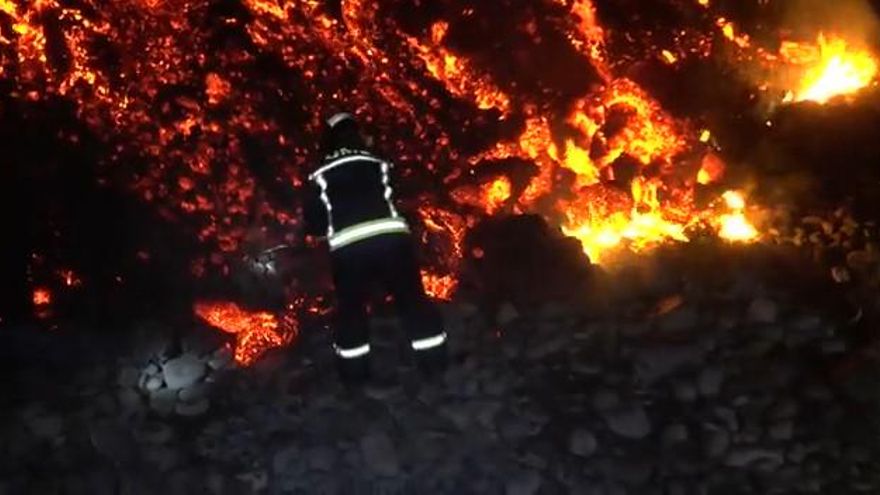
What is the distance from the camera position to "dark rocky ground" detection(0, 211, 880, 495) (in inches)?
261

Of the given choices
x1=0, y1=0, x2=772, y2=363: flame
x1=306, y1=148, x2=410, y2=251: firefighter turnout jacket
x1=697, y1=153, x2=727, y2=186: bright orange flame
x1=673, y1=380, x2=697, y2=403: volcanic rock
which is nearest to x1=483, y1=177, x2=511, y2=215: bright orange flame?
x1=0, y1=0, x2=772, y2=363: flame

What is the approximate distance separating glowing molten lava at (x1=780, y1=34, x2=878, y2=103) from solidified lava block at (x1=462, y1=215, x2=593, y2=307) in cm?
354

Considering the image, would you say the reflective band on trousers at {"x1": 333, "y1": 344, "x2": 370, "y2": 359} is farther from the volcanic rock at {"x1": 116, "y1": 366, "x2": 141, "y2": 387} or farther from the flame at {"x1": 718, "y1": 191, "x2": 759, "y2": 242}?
the flame at {"x1": 718, "y1": 191, "x2": 759, "y2": 242}

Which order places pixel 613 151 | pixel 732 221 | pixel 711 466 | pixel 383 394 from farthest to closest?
pixel 613 151, pixel 732 221, pixel 383 394, pixel 711 466

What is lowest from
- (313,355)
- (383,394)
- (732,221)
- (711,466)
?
(711,466)

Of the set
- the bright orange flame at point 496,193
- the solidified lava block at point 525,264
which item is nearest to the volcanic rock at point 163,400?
the solidified lava block at point 525,264

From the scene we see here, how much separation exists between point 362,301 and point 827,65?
20.7 feet

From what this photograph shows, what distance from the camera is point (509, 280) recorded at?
344 inches

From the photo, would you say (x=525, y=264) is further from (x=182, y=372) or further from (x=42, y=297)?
(x=42, y=297)

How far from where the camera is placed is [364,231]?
769 cm

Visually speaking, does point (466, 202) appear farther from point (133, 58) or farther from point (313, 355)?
point (133, 58)

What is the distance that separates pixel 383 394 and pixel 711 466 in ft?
9.26

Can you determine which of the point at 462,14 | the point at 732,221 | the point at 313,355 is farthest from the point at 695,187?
the point at 313,355

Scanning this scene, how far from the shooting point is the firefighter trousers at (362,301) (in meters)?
7.71
